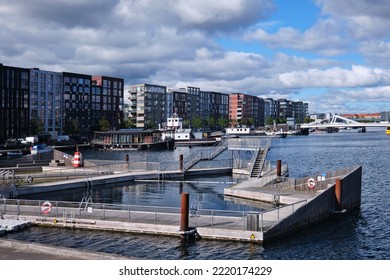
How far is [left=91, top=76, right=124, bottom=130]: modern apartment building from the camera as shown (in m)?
177

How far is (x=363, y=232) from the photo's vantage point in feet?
107

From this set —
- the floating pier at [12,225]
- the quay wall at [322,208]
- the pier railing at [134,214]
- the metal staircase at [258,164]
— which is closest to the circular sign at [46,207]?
the pier railing at [134,214]

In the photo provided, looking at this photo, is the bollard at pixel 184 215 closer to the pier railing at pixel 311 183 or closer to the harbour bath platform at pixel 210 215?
the harbour bath platform at pixel 210 215

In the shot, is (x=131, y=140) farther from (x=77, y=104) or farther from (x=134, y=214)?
(x=134, y=214)

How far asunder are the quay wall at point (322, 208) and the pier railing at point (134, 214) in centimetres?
68

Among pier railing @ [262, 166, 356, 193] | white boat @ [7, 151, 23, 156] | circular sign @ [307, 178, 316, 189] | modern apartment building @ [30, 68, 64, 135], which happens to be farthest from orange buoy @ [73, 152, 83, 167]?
modern apartment building @ [30, 68, 64, 135]

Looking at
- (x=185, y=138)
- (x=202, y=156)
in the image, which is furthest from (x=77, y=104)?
(x=202, y=156)

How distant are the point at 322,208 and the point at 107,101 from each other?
510ft

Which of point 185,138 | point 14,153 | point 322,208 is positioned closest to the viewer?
point 322,208

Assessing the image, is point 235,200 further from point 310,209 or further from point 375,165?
point 375,165

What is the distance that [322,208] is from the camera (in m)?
35.4

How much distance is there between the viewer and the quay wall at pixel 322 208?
29.9 meters
